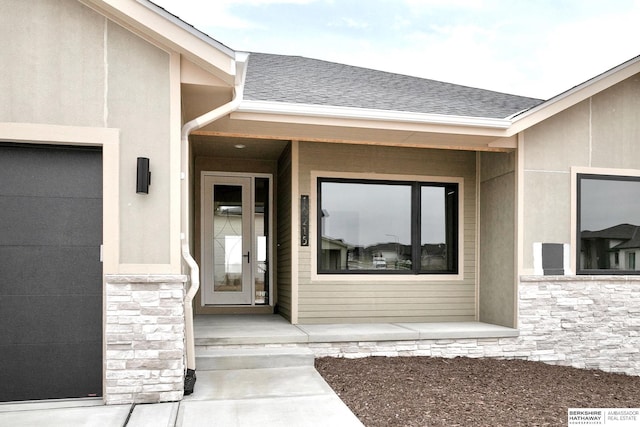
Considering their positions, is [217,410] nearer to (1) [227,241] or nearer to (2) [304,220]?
(2) [304,220]

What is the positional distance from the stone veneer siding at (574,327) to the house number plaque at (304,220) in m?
2.08

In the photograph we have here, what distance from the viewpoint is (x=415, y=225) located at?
662 cm

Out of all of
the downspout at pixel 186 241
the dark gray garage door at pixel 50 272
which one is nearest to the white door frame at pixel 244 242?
the downspout at pixel 186 241

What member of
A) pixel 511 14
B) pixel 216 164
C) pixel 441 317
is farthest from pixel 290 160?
pixel 511 14

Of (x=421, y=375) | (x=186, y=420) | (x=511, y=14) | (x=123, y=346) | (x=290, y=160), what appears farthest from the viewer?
(x=511, y=14)

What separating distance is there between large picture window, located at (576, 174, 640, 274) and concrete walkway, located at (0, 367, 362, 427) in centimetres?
392

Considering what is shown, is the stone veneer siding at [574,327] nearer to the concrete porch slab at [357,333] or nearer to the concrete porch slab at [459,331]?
the concrete porch slab at [459,331]

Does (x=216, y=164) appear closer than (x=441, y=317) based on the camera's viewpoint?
No

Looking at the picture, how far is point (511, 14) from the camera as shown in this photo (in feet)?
58.4

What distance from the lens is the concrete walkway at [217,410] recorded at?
11.2 ft

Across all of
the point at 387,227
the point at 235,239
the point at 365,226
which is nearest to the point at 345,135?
the point at 365,226

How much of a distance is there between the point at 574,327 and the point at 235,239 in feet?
15.9

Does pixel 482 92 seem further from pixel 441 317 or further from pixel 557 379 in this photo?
pixel 557 379

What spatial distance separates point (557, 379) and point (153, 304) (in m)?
4.10
